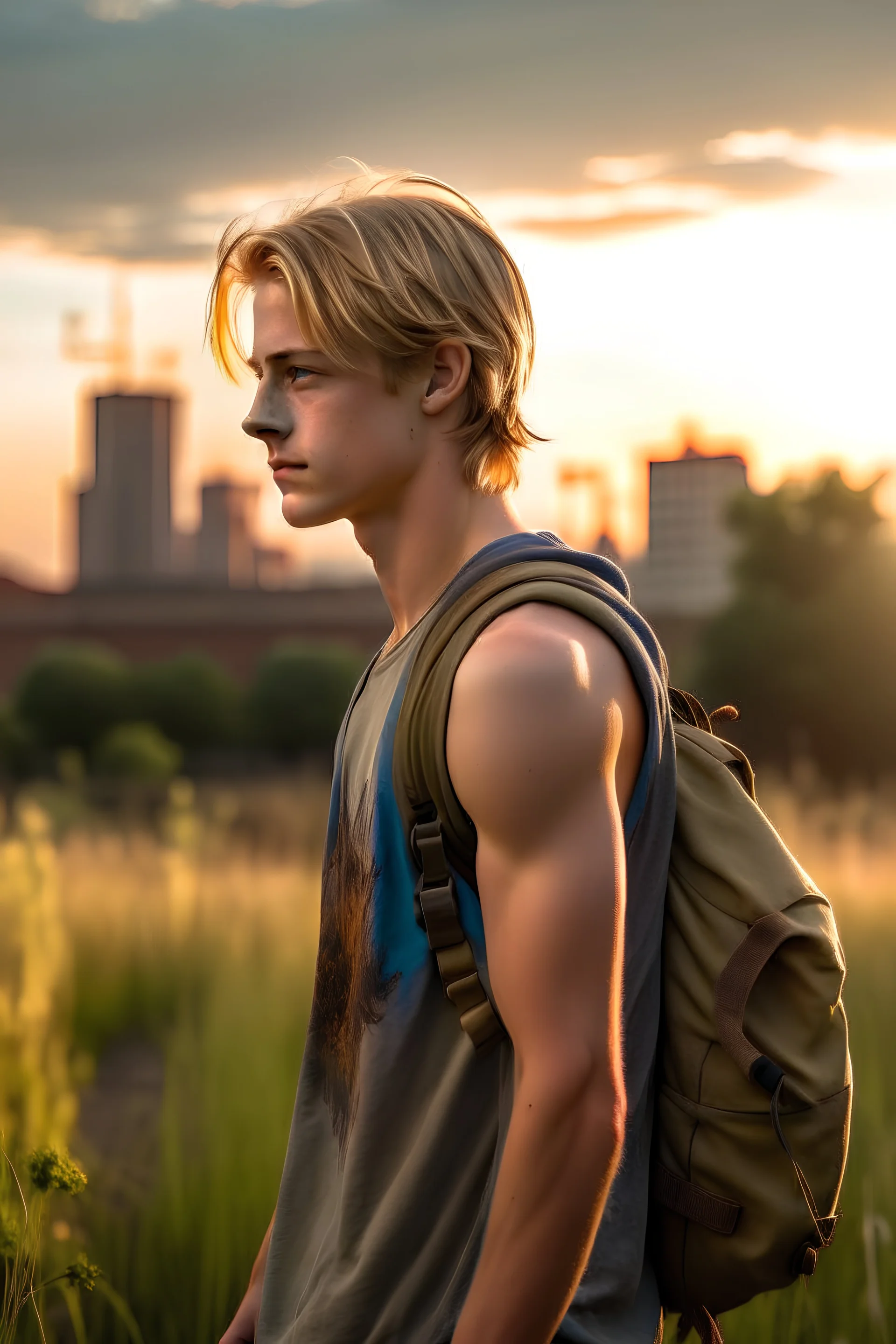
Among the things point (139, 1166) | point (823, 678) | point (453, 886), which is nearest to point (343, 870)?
point (453, 886)

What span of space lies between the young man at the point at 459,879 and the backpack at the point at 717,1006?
0.03m

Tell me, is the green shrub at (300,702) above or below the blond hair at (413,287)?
below

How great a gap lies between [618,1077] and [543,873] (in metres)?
0.19

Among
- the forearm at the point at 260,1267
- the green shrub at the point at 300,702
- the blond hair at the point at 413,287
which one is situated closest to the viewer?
the blond hair at the point at 413,287

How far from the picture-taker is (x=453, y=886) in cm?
126

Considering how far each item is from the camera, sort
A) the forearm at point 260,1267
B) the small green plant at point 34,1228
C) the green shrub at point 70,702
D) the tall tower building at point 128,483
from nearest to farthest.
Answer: the forearm at point 260,1267, the small green plant at point 34,1228, the green shrub at point 70,702, the tall tower building at point 128,483

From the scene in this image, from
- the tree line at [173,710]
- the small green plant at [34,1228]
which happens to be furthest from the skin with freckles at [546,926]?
the tree line at [173,710]

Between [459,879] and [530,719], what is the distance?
0.65 feet

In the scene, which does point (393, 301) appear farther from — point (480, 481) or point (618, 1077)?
point (618, 1077)

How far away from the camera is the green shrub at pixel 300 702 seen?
15227 millimetres

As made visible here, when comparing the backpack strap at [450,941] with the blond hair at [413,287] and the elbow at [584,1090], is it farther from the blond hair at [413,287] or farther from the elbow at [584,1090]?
the blond hair at [413,287]

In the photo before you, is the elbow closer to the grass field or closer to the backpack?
the backpack

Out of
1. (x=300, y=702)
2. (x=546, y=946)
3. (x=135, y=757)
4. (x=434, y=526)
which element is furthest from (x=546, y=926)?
(x=300, y=702)

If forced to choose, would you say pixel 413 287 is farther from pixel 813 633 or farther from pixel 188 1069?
pixel 813 633
